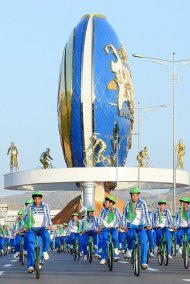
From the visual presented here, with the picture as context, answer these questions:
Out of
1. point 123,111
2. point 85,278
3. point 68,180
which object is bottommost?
point 85,278

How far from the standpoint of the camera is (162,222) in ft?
82.2

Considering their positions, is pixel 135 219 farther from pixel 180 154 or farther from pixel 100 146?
pixel 180 154

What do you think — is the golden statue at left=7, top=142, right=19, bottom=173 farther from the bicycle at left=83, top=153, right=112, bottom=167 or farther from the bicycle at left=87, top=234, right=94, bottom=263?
the bicycle at left=87, top=234, right=94, bottom=263

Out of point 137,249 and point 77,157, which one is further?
point 77,157

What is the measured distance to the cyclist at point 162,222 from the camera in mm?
24859

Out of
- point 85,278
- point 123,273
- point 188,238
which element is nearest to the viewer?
point 85,278

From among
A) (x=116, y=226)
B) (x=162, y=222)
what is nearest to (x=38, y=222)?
(x=116, y=226)

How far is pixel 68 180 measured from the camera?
282 feet

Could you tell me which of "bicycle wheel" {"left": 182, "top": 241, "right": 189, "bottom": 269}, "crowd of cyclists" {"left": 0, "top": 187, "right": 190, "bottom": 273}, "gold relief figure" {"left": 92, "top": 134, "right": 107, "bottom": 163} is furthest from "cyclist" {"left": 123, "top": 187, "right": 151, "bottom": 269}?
"gold relief figure" {"left": 92, "top": 134, "right": 107, "bottom": 163}

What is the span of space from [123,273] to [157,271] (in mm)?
1004

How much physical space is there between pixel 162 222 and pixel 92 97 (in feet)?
215

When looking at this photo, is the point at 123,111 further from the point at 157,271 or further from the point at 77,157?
the point at 157,271

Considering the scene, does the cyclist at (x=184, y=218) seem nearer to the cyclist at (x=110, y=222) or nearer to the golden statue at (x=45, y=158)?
the cyclist at (x=110, y=222)

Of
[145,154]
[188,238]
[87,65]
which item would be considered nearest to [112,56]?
[87,65]
